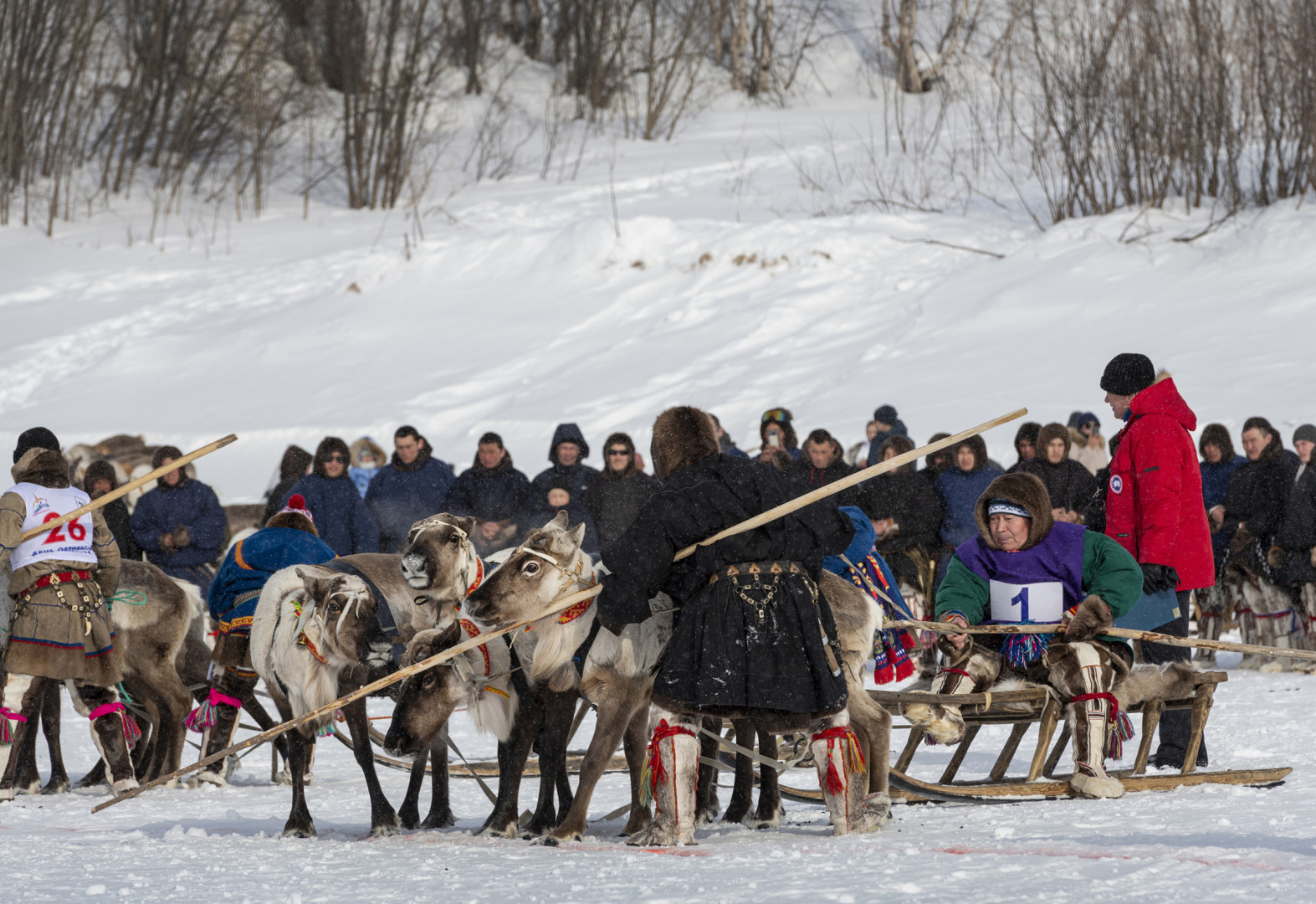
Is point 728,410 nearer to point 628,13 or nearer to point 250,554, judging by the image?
point 250,554

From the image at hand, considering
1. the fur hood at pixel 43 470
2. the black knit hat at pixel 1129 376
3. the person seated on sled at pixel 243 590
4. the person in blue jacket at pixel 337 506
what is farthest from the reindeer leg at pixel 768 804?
the person in blue jacket at pixel 337 506

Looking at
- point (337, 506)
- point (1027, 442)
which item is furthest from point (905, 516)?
point (337, 506)

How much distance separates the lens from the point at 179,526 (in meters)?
9.19

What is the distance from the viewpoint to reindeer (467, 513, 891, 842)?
4855mm

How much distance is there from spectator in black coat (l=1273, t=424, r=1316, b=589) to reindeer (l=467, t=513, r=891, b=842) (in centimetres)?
515

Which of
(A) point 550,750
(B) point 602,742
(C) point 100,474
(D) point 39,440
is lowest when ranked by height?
(A) point 550,750

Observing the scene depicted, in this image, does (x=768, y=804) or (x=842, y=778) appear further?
(x=768, y=804)

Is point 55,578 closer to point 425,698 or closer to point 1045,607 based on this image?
point 425,698

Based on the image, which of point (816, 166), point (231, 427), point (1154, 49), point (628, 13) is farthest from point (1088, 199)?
point (628, 13)

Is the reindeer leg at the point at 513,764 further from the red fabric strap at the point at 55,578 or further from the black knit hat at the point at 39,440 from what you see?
the black knit hat at the point at 39,440

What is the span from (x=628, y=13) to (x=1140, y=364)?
2649 cm

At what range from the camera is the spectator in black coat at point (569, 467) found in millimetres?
9758

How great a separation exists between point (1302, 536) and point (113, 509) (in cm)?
753

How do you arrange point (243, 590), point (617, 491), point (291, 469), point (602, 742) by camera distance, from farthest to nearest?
point (291, 469) → point (617, 491) → point (243, 590) → point (602, 742)
